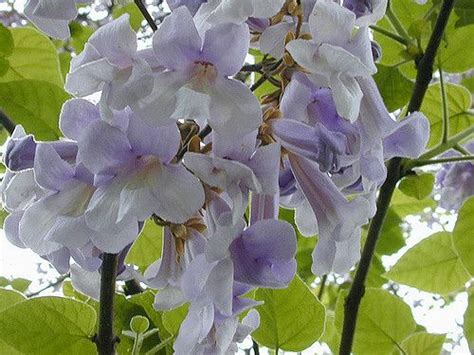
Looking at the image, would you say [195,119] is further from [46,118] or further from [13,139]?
[46,118]

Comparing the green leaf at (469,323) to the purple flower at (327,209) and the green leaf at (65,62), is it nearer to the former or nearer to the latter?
the purple flower at (327,209)

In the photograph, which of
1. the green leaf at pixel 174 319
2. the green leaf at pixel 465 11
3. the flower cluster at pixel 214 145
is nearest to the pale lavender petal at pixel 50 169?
the flower cluster at pixel 214 145

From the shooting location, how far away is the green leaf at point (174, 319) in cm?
57

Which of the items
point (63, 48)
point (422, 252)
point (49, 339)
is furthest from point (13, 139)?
point (63, 48)

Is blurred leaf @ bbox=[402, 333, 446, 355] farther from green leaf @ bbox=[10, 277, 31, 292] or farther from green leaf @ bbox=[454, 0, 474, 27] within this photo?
green leaf @ bbox=[10, 277, 31, 292]

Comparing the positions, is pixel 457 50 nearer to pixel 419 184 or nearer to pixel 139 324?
pixel 419 184

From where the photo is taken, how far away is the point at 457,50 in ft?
2.34

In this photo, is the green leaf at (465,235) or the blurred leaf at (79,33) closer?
the green leaf at (465,235)

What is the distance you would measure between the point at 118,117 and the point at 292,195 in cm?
11

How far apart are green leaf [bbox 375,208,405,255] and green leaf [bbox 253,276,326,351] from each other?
330mm

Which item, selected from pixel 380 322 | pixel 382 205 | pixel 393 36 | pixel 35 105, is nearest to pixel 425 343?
pixel 380 322

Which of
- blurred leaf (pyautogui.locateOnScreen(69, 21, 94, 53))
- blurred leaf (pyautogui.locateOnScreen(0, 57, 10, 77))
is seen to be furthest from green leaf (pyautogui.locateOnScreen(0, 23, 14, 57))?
blurred leaf (pyautogui.locateOnScreen(69, 21, 94, 53))

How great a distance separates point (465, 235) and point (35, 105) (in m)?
0.37

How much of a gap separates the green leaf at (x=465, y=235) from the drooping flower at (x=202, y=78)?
38 centimetres
